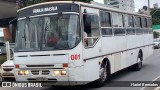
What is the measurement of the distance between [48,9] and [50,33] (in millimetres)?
801

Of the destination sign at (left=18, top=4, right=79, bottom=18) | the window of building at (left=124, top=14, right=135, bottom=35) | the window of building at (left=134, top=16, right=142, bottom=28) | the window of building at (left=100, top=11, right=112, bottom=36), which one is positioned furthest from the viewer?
the window of building at (left=134, top=16, right=142, bottom=28)

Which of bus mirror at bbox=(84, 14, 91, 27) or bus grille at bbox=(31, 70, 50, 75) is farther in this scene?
bus mirror at bbox=(84, 14, 91, 27)

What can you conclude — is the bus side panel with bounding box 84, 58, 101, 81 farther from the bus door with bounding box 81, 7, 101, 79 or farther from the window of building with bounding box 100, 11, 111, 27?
the window of building with bounding box 100, 11, 111, 27

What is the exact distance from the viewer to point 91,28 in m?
10.3

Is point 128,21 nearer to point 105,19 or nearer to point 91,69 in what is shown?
point 105,19

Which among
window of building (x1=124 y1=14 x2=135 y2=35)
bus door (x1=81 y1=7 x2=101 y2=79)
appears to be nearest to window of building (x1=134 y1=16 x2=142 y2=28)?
window of building (x1=124 y1=14 x2=135 y2=35)

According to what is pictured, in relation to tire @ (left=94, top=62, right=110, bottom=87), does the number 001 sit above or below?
above

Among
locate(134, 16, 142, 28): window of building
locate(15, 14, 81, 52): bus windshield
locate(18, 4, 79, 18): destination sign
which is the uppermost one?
locate(18, 4, 79, 18): destination sign

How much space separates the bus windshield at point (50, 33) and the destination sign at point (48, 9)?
16cm

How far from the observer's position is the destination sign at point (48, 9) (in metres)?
9.59

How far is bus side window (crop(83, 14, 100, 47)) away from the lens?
9.84 m

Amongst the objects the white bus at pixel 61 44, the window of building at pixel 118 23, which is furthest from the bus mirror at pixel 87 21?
the window of building at pixel 118 23

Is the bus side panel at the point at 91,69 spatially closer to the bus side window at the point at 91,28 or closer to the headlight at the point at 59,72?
the bus side window at the point at 91,28

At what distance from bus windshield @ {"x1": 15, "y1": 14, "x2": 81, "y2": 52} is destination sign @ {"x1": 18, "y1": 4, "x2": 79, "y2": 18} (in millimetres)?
164
